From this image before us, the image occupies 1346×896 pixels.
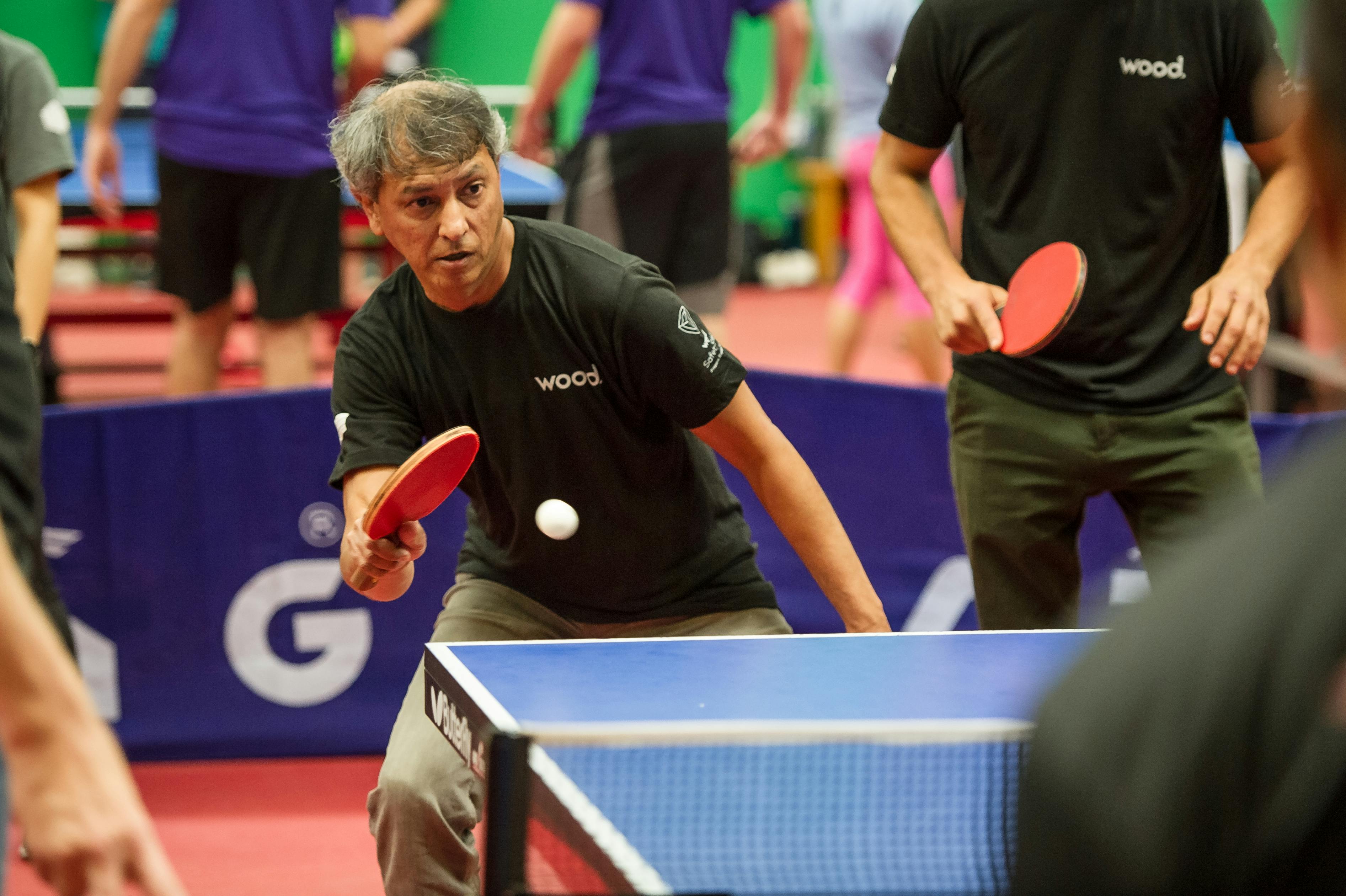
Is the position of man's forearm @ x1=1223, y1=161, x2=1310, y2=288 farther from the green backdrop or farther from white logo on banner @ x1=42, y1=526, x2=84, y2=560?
the green backdrop

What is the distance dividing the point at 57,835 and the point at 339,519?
2.48 m

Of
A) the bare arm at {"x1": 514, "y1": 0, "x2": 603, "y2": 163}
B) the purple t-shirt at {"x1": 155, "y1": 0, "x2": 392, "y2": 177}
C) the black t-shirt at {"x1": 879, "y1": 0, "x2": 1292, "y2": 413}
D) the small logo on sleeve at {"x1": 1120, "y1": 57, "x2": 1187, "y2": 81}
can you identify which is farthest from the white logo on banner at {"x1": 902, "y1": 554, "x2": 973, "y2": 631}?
the purple t-shirt at {"x1": 155, "y1": 0, "x2": 392, "y2": 177}

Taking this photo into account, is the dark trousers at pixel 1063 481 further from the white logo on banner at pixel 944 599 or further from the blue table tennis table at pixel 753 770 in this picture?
the white logo on banner at pixel 944 599

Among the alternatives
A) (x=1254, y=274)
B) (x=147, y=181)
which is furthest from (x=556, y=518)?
(x=147, y=181)

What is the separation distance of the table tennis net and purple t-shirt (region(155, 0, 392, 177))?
121 inches

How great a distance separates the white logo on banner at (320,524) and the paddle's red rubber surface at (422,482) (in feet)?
4.51

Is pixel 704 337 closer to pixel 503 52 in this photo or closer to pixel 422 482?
pixel 422 482

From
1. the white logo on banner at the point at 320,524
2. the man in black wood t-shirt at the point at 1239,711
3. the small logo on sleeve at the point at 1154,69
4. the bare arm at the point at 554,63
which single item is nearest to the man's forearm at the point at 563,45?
the bare arm at the point at 554,63

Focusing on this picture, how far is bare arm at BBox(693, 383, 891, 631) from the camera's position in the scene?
2.38 m

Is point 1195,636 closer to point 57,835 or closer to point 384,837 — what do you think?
point 57,835

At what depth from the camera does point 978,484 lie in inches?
110

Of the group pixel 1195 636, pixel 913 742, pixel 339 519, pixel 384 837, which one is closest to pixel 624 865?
pixel 913 742

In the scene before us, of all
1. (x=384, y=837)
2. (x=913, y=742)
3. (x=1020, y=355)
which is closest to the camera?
(x=913, y=742)

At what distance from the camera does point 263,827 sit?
11.1 ft
